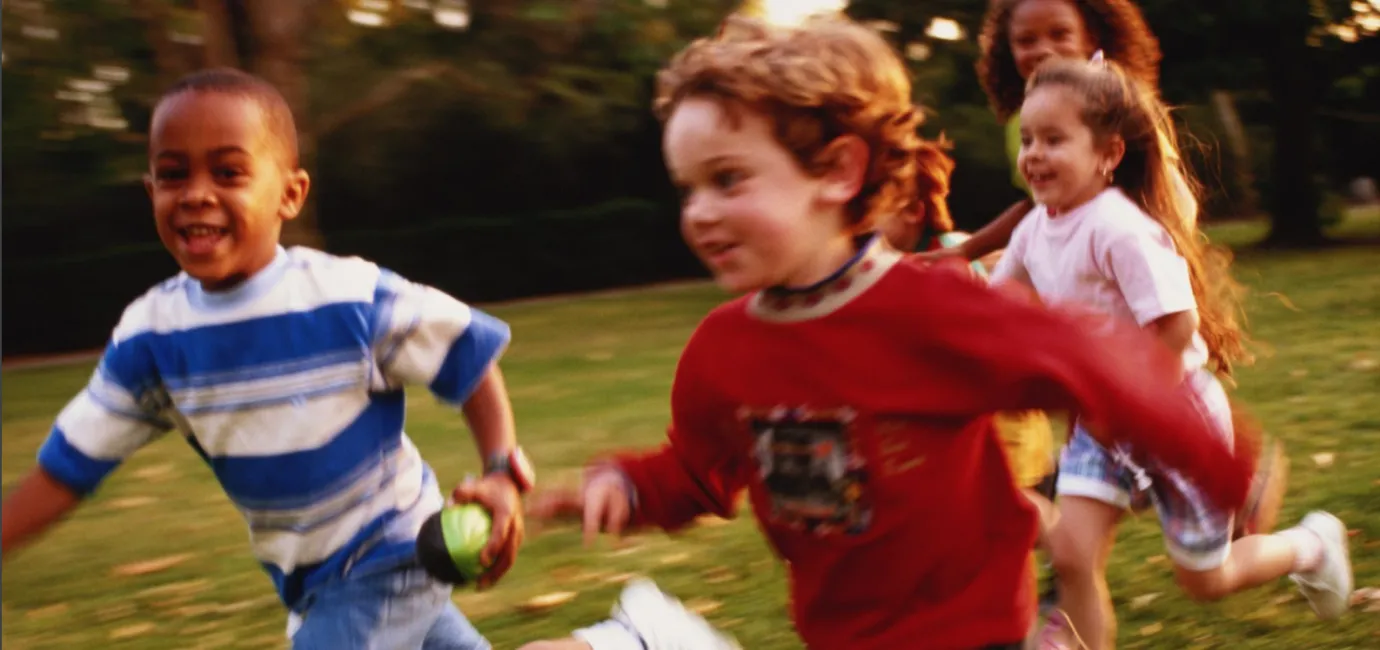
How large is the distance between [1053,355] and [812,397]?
0.39m

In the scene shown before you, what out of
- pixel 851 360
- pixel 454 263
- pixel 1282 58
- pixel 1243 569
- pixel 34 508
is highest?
pixel 851 360

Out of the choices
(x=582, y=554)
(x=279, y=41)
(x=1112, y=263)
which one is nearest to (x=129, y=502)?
(x=582, y=554)

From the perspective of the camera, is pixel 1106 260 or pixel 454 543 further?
pixel 1106 260

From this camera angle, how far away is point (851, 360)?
246cm

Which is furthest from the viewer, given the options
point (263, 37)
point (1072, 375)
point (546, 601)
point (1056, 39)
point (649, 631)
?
point (263, 37)

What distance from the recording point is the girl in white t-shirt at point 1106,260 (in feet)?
12.4

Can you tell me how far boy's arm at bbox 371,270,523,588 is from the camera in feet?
9.68

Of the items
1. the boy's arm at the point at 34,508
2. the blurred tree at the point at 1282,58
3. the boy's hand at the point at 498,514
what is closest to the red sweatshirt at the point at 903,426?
the boy's hand at the point at 498,514

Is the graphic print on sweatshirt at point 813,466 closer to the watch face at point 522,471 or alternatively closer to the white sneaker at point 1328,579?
the watch face at point 522,471

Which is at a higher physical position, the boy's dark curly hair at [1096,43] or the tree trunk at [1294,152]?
the boy's dark curly hair at [1096,43]

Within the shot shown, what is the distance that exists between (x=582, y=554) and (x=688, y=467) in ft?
11.2

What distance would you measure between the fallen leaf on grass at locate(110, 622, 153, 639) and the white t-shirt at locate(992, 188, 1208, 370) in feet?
11.0

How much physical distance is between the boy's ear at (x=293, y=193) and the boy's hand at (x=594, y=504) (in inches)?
32.9

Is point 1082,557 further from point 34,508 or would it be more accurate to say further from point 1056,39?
point 34,508
